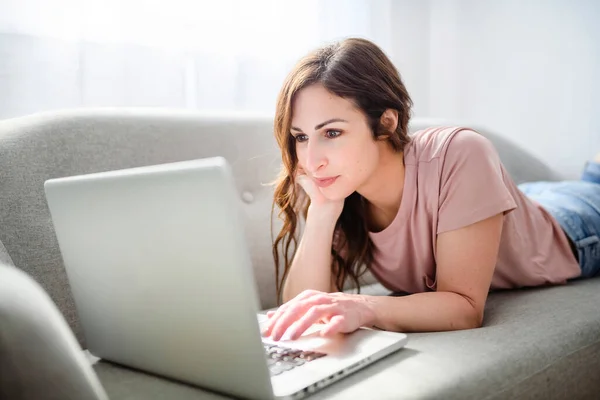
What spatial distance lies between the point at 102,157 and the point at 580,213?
47.7 inches

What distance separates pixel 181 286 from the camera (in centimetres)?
71

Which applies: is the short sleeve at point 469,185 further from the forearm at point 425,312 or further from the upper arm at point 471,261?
the forearm at point 425,312

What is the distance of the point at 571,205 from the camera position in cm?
166

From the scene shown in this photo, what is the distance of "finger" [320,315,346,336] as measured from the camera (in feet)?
2.86

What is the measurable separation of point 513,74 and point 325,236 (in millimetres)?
1558

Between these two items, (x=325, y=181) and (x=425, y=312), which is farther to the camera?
(x=325, y=181)

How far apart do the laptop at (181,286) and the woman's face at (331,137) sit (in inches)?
13.8

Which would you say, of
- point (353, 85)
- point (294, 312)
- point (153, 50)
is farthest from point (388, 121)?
point (153, 50)

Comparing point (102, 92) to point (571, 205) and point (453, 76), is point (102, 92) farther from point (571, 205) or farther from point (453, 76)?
point (453, 76)

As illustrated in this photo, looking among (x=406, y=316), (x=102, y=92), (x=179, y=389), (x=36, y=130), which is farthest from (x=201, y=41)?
(x=179, y=389)

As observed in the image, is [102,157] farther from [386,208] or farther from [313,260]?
[386,208]

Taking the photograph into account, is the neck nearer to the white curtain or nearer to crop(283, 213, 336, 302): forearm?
crop(283, 213, 336, 302): forearm

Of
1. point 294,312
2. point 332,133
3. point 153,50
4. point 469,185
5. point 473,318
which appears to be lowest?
point 473,318

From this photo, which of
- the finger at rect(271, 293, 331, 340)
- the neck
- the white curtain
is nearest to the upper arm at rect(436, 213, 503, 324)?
the neck
